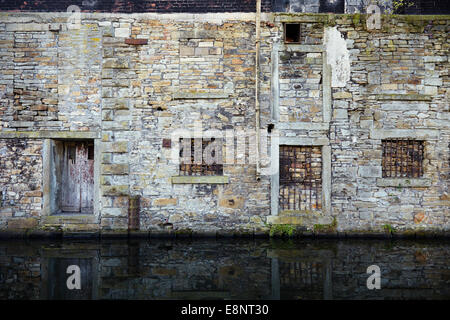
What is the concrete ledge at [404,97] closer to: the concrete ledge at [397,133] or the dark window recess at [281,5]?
the concrete ledge at [397,133]

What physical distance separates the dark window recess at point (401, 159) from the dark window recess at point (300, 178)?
162cm

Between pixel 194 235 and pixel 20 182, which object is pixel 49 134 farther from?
pixel 194 235

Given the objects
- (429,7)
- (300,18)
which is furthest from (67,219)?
(429,7)

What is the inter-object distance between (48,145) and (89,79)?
1.83 metres

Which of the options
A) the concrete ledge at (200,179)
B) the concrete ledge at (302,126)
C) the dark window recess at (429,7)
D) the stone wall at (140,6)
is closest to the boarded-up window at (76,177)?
the concrete ledge at (200,179)

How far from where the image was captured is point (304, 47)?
25.9 ft

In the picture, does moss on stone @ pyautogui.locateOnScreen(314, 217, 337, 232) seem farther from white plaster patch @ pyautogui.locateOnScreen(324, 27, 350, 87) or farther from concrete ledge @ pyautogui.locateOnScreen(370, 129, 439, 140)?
white plaster patch @ pyautogui.locateOnScreen(324, 27, 350, 87)

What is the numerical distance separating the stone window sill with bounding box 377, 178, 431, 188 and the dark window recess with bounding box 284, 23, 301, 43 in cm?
394

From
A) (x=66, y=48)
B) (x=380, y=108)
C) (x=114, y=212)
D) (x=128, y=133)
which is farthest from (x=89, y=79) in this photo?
(x=380, y=108)

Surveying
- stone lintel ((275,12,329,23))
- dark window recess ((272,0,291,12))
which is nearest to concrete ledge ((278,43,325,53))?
stone lintel ((275,12,329,23))

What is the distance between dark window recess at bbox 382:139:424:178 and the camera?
26.0 ft

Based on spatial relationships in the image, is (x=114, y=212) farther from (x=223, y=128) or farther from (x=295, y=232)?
(x=295, y=232)

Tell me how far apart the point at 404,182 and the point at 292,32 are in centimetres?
450
